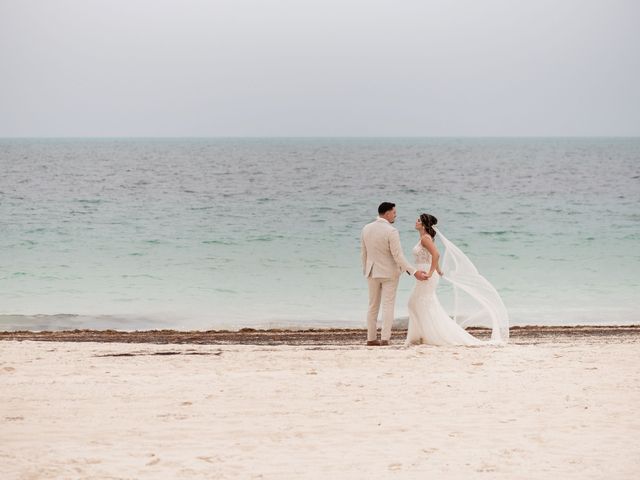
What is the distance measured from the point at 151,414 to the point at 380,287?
4.47 metres

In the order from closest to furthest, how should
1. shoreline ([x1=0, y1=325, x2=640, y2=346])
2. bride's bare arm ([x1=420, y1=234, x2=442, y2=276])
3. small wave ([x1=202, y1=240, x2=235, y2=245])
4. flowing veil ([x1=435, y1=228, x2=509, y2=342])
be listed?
bride's bare arm ([x1=420, y1=234, x2=442, y2=276])
flowing veil ([x1=435, y1=228, x2=509, y2=342])
shoreline ([x1=0, y1=325, x2=640, y2=346])
small wave ([x1=202, y1=240, x2=235, y2=245])

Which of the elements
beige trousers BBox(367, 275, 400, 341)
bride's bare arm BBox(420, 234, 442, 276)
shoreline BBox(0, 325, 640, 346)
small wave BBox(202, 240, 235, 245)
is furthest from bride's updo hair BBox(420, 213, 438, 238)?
small wave BBox(202, 240, 235, 245)

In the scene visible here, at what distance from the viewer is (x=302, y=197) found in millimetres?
46656

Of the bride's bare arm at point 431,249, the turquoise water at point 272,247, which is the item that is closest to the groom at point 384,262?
the bride's bare arm at point 431,249

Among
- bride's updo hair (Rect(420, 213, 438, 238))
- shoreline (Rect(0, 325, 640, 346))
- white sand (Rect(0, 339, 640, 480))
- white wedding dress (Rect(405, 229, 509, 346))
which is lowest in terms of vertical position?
white sand (Rect(0, 339, 640, 480))

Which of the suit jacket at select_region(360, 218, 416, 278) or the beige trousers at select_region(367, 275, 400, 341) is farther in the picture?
the beige trousers at select_region(367, 275, 400, 341)

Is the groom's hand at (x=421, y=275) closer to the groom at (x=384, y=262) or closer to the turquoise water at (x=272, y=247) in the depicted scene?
the groom at (x=384, y=262)

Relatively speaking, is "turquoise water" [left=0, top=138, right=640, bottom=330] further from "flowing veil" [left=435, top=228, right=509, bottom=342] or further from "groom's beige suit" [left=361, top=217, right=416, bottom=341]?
"groom's beige suit" [left=361, top=217, right=416, bottom=341]

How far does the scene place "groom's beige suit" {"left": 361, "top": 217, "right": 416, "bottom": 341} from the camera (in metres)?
11.2

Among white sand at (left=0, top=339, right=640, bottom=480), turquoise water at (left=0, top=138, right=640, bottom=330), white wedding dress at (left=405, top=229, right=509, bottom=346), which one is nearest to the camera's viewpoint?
white sand at (left=0, top=339, right=640, bottom=480)

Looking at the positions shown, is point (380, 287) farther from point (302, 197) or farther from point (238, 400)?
point (302, 197)

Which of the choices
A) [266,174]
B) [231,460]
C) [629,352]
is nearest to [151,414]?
[231,460]

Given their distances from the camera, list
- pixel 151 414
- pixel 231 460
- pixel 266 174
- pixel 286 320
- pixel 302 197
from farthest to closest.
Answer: pixel 266 174 → pixel 302 197 → pixel 286 320 → pixel 151 414 → pixel 231 460

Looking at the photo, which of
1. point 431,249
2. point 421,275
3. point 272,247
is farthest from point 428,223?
point 272,247
